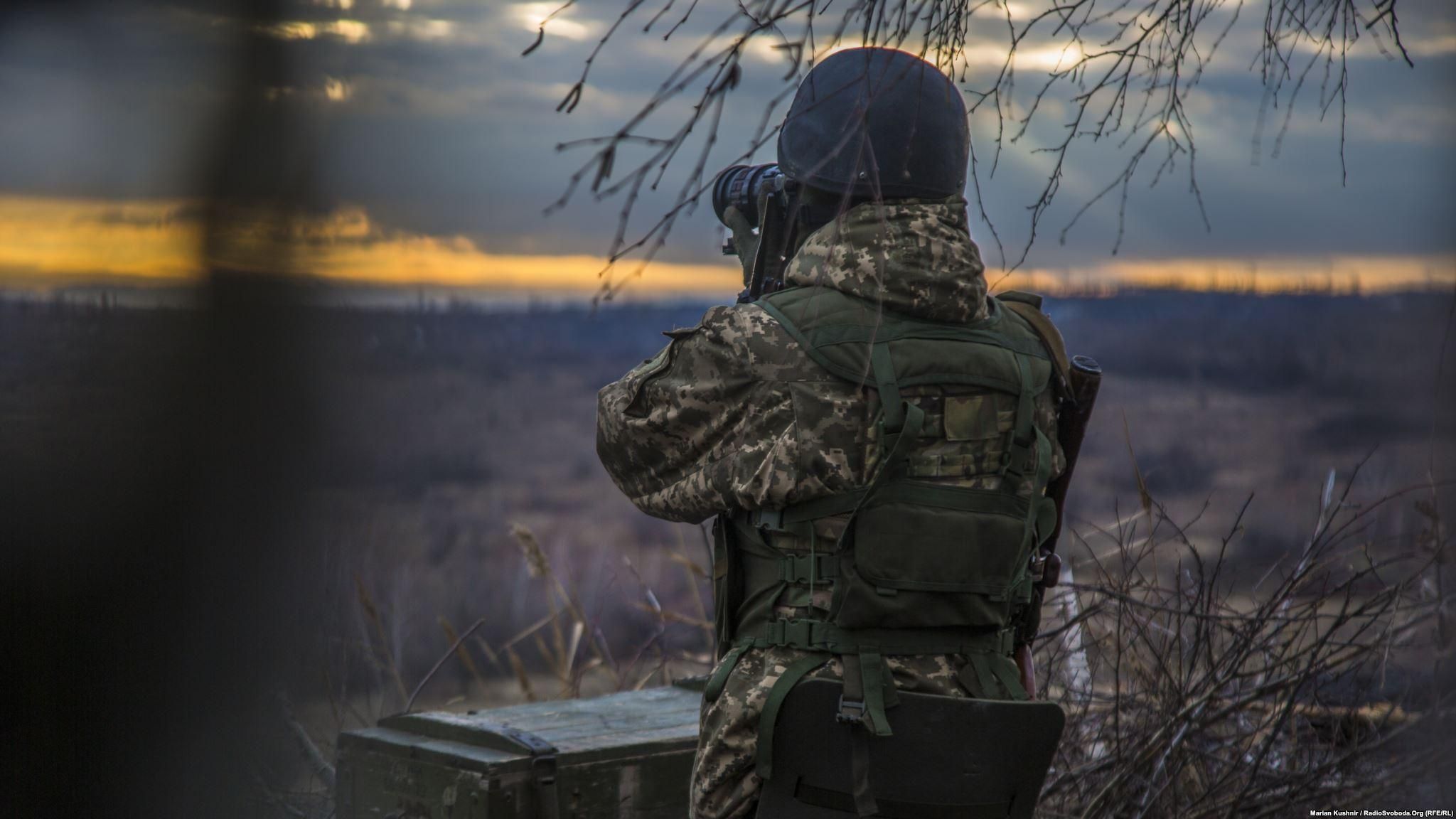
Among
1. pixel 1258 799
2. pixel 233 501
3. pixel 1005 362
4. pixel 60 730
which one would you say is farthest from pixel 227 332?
pixel 1258 799

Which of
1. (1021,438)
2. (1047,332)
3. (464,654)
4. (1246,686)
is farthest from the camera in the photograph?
(464,654)

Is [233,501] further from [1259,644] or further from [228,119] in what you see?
[1259,644]

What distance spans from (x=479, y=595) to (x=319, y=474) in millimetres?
3251

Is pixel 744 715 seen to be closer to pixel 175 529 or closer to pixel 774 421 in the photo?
pixel 774 421

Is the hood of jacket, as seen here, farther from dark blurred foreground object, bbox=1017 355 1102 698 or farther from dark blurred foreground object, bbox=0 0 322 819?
dark blurred foreground object, bbox=0 0 322 819

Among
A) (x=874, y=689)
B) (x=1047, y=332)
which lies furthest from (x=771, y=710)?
(x=1047, y=332)

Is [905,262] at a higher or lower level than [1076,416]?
higher

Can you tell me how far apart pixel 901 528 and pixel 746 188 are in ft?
2.82

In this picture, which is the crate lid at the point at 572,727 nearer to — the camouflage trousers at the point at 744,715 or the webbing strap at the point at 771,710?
the camouflage trousers at the point at 744,715

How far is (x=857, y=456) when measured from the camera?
2.23m

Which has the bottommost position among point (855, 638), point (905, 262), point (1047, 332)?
point (855, 638)

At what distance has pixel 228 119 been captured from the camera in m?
2.91

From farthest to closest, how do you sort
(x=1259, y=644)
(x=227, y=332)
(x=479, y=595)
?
(x=479, y=595), (x=1259, y=644), (x=227, y=332)

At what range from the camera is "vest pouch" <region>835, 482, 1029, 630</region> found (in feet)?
7.29
